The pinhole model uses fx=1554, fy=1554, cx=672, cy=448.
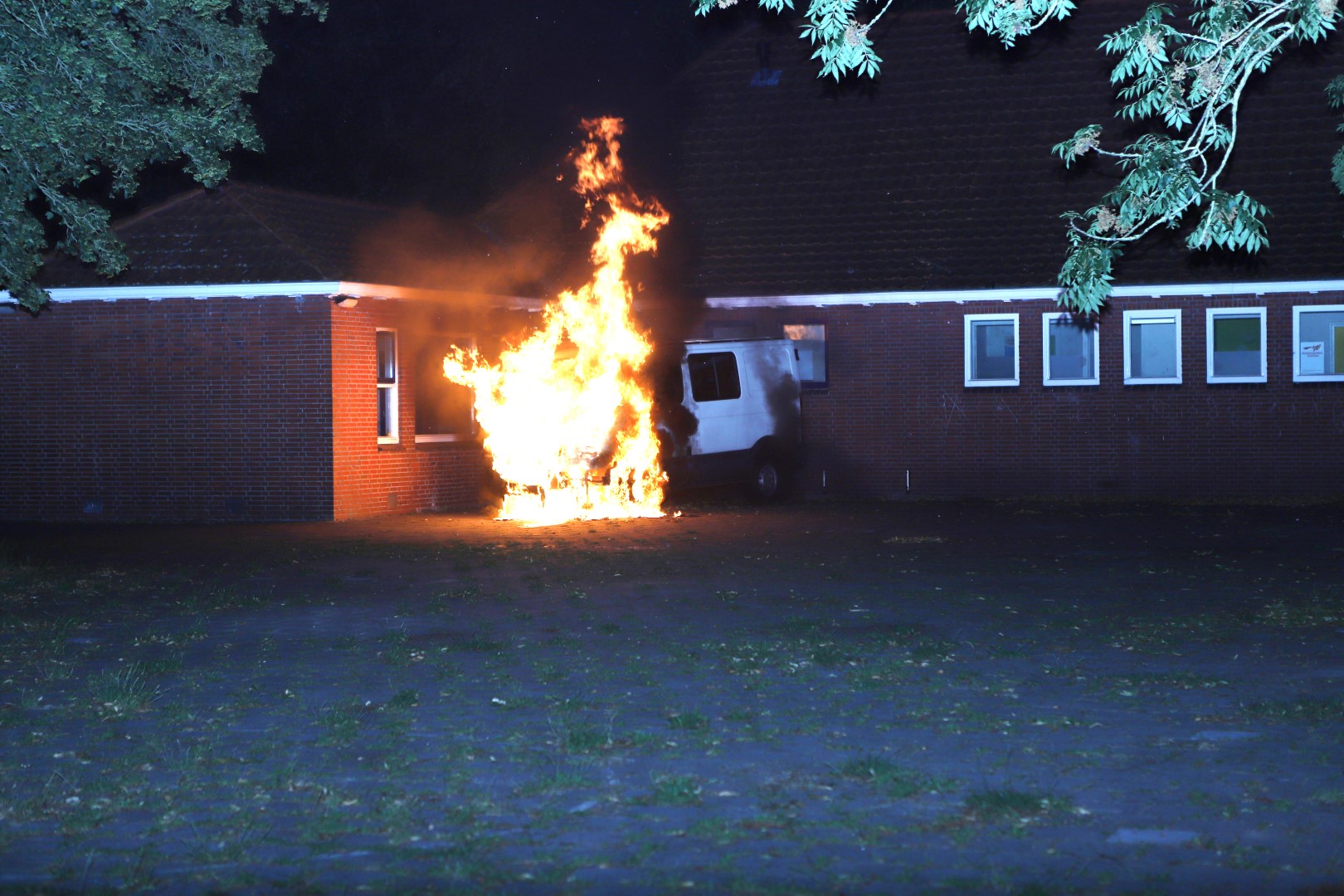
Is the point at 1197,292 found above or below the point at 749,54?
below

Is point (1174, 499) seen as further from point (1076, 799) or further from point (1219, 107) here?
point (1076, 799)

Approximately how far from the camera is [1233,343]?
78.2ft

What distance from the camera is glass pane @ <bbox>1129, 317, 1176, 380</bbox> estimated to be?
79.2 ft

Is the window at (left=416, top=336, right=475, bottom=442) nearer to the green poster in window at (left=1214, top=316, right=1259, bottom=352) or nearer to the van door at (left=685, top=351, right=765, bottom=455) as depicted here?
the van door at (left=685, top=351, right=765, bottom=455)

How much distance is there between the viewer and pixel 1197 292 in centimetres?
2381

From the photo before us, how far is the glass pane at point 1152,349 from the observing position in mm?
24125

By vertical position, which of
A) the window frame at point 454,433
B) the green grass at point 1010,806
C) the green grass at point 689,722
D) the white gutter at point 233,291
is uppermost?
the white gutter at point 233,291

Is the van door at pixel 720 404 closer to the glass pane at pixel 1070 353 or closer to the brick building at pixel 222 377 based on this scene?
the brick building at pixel 222 377

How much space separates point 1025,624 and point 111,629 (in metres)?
6.51

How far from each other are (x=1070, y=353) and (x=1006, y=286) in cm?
147

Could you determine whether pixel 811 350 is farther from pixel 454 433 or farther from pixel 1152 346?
pixel 454 433

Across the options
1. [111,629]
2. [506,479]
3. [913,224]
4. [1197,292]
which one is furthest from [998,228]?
[111,629]

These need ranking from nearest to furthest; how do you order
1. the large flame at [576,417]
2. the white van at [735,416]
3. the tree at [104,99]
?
1. the tree at [104,99]
2. the large flame at [576,417]
3. the white van at [735,416]

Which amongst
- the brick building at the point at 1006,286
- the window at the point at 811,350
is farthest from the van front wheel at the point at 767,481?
the window at the point at 811,350
